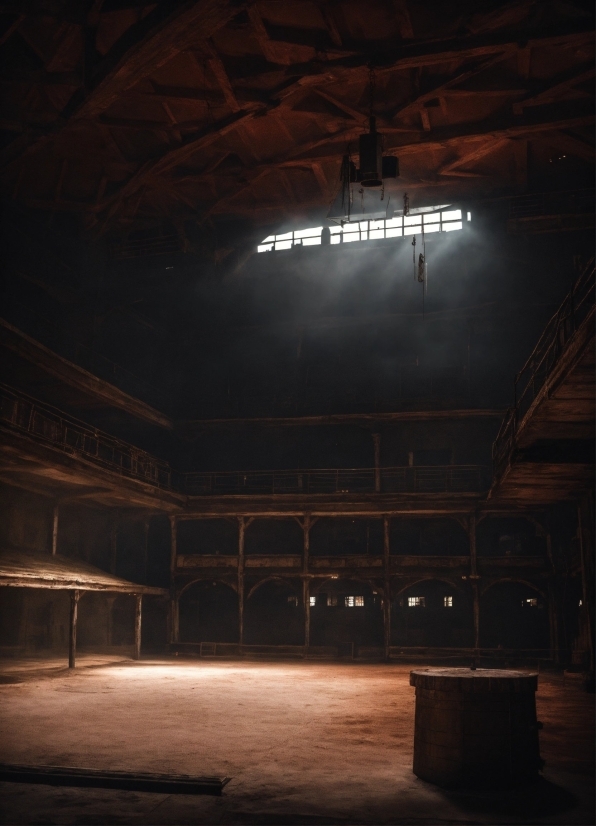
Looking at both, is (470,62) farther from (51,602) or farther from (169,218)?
(51,602)

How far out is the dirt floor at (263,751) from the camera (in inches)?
245

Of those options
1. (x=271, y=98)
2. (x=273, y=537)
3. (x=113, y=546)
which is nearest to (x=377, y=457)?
(x=273, y=537)

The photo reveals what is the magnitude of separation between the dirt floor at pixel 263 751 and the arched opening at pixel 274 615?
36.1 feet

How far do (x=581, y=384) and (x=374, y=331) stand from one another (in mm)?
19662

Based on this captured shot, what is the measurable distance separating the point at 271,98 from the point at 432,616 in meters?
18.5

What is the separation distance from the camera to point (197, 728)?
10336 millimetres

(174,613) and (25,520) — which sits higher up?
(25,520)

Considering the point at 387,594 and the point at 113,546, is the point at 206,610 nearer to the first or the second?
the point at 113,546

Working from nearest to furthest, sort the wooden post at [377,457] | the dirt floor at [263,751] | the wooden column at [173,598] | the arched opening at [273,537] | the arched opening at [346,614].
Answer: the dirt floor at [263,751]
the wooden column at [173,598]
the wooden post at [377,457]
the arched opening at [346,614]
the arched opening at [273,537]

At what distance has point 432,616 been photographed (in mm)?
27094

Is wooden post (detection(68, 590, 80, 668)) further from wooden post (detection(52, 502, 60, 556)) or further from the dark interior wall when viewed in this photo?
wooden post (detection(52, 502, 60, 556))

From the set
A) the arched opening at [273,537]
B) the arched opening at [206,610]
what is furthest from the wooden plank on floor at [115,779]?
the arched opening at [273,537]

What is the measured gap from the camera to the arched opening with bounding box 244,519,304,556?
29094 millimetres

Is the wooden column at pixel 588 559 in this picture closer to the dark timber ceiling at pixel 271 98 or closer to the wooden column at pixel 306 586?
the dark timber ceiling at pixel 271 98
